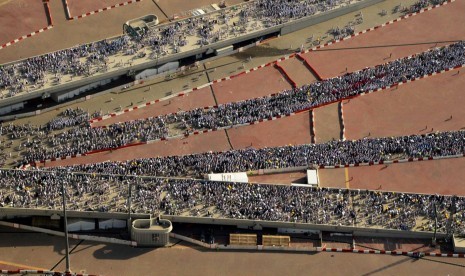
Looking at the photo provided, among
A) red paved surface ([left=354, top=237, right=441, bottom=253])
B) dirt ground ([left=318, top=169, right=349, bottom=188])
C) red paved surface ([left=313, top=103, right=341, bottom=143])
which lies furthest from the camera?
red paved surface ([left=313, top=103, right=341, bottom=143])

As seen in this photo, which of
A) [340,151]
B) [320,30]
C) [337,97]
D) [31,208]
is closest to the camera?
[31,208]

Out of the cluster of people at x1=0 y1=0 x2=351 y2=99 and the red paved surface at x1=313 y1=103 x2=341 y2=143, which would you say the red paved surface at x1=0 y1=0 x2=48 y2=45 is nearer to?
the cluster of people at x1=0 y1=0 x2=351 y2=99

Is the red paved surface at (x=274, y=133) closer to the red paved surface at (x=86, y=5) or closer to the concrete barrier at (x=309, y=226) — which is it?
the concrete barrier at (x=309, y=226)

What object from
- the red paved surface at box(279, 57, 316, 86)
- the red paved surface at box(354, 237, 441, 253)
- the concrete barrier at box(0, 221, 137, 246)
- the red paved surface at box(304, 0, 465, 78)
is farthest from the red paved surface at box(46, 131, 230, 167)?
the red paved surface at box(354, 237, 441, 253)

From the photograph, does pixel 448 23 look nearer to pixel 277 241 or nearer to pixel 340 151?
pixel 340 151

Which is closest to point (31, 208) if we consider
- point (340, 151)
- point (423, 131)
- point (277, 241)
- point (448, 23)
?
point (277, 241)

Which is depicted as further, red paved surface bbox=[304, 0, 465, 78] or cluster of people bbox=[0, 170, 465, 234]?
red paved surface bbox=[304, 0, 465, 78]

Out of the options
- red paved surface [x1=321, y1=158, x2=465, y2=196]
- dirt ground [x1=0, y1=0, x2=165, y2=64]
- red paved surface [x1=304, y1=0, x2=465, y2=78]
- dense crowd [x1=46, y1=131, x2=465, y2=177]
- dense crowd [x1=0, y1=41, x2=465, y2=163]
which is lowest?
red paved surface [x1=321, y1=158, x2=465, y2=196]
